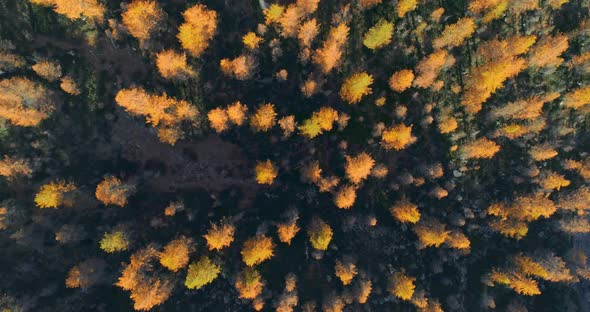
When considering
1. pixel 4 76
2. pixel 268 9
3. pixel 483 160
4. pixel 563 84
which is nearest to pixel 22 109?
pixel 4 76

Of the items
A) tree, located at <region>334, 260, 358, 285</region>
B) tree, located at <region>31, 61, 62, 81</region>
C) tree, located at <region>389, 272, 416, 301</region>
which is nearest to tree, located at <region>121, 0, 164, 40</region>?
tree, located at <region>31, 61, 62, 81</region>

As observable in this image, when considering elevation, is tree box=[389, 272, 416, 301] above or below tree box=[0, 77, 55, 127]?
below

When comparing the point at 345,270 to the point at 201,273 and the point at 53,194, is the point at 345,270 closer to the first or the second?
the point at 201,273

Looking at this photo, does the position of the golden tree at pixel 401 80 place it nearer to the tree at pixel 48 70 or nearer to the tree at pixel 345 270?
the tree at pixel 345 270

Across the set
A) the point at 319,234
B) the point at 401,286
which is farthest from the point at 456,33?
the point at 401,286

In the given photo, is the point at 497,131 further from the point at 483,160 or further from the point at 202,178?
the point at 202,178

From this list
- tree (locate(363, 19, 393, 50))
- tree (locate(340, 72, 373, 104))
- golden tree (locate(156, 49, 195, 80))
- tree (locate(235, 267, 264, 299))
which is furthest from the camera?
tree (locate(363, 19, 393, 50))

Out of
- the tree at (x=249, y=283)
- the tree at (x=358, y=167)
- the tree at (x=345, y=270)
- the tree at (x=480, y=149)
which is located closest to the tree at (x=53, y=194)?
the tree at (x=249, y=283)

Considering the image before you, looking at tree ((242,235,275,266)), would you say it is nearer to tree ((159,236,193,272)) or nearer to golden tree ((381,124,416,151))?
tree ((159,236,193,272))
